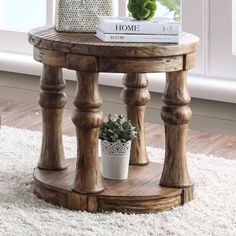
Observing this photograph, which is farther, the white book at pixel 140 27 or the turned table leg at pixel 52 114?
the turned table leg at pixel 52 114

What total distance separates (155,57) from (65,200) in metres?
0.47

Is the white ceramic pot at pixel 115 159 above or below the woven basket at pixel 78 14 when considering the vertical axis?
below

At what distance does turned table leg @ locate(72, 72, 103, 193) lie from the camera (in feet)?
6.28

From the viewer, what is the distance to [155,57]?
1.89 meters

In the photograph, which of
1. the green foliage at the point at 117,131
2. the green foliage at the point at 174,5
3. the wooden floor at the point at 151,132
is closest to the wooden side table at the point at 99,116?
the green foliage at the point at 117,131

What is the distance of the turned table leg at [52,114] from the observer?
215 centimetres

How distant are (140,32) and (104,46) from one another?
0.40 ft

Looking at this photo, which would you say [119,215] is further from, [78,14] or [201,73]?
[201,73]

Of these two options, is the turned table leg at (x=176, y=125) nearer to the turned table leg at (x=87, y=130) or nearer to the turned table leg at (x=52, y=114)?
the turned table leg at (x=87, y=130)

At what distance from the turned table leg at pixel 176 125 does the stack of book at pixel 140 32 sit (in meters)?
0.11

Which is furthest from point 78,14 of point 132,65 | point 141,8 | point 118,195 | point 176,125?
point 118,195

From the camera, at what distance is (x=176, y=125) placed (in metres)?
2.00

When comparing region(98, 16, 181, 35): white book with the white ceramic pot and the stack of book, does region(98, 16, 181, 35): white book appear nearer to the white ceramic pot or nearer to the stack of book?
the stack of book

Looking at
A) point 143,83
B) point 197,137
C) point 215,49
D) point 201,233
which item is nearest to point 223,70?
point 215,49
